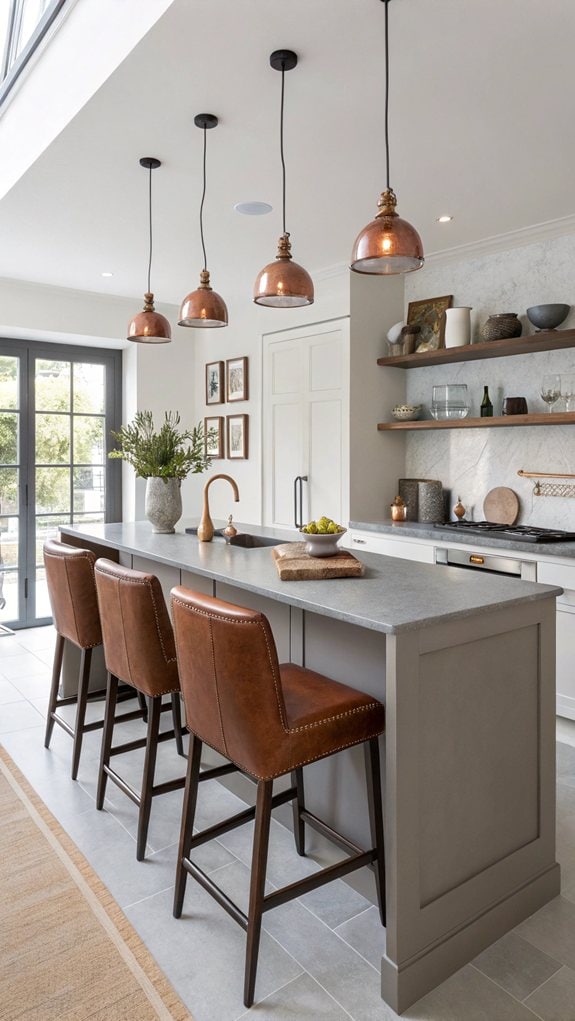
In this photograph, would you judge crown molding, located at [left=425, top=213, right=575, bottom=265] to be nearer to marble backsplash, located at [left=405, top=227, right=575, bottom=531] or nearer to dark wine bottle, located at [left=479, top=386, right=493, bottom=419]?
marble backsplash, located at [left=405, top=227, right=575, bottom=531]

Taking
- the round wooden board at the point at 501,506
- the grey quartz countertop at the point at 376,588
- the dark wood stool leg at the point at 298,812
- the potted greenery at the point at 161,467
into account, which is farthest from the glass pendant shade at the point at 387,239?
the round wooden board at the point at 501,506

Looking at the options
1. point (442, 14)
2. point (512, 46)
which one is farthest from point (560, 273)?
point (442, 14)

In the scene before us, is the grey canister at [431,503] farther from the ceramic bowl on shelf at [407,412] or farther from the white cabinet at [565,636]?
the white cabinet at [565,636]

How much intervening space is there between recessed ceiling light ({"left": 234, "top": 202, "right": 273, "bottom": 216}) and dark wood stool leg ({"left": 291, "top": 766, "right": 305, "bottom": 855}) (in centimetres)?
279

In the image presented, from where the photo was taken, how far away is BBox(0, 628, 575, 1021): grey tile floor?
1668 millimetres

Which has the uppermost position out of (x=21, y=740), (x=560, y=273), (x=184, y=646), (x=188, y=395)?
(x=560, y=273)

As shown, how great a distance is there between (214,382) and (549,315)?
2.99 meters

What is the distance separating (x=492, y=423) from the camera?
398 centimetres

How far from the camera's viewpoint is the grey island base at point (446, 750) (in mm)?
1658

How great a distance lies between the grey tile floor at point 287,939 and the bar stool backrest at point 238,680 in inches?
22.3

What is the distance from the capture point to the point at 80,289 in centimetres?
532

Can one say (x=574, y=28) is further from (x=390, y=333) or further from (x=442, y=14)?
(x=390, y=333)

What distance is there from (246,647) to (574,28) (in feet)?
7.05

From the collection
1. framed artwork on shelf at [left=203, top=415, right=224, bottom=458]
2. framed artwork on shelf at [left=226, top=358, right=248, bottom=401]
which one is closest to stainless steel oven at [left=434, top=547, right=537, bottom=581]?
framed artwork on shelf at [left=226, top=358, right=248, bottom=401]
